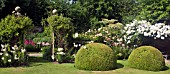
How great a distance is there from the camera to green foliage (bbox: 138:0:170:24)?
17062 mm

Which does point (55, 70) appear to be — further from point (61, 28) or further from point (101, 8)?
point (101, 8)

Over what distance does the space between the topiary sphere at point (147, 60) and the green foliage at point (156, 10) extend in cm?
521

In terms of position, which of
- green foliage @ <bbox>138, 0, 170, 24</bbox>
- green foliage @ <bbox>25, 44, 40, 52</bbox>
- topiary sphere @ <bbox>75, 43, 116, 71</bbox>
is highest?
green foliage @ <bbox>138, 0, 170, 24</bbox>

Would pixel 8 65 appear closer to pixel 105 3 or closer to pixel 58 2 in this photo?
pixel 58 2

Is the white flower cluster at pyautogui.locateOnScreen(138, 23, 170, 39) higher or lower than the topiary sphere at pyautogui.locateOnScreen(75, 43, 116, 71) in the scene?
higher

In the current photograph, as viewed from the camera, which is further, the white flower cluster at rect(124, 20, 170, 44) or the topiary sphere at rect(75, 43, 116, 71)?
the white flower cluster at rect(124, 20, 170, 44)

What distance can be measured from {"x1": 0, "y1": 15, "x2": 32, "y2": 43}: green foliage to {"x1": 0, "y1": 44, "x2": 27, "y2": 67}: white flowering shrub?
0.36m

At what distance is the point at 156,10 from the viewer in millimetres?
17391

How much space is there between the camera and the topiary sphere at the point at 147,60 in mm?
11711

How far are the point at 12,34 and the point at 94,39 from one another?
5.87m

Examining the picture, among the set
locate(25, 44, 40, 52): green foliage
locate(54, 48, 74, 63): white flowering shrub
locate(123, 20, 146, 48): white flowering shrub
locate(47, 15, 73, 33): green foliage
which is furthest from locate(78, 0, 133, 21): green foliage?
locate(54, 48, 74, 63): white flowering shrub

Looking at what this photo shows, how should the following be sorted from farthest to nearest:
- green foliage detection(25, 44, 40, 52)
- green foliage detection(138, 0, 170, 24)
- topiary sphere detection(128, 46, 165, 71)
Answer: green foliage detection(25, 44, 40, 52) < green foliage detection(138, 0, 170, 24) < topiary sphere detection(128, 46, 165, 71)

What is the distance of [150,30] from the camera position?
15188mm

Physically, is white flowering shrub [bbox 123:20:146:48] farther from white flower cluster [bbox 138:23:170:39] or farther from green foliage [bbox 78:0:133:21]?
green foliage [bbox 78:0:133:21]
